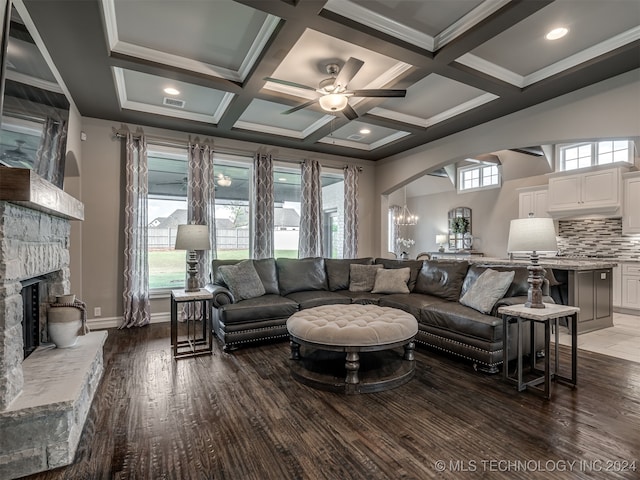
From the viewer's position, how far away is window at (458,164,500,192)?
29.8ft

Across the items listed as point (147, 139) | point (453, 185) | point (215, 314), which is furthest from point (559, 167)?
point (147, 139)

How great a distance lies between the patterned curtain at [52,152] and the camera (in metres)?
2.44

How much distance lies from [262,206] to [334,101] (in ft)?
8.66

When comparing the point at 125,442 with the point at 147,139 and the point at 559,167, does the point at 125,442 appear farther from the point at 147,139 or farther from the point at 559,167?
the point at 559,167

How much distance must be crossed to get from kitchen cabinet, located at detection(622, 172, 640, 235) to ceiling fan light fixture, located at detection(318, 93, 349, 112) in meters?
5.96

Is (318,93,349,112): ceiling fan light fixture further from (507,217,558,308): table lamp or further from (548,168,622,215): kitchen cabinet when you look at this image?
(548,168,622,215): kitchen cabinet

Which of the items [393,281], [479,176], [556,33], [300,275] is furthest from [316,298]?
[479,176]

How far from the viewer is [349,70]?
9.65 ft

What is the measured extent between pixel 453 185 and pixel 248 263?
25.9 feet

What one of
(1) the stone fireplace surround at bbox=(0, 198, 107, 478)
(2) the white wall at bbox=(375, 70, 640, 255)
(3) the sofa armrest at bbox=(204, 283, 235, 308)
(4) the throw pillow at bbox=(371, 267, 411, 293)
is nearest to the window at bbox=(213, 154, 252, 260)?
(3) the sofa armrest at bbox=(204, 283, 235, 308)

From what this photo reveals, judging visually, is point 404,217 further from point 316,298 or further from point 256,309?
point 256,309

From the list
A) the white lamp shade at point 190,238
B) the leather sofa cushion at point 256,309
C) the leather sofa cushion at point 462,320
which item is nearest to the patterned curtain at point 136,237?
the white lamp shade at point 190,238

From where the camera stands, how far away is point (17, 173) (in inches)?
69.9

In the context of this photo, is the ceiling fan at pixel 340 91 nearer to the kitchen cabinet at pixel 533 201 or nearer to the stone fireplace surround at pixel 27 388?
the stone fireplace surround at pixel 27 388
